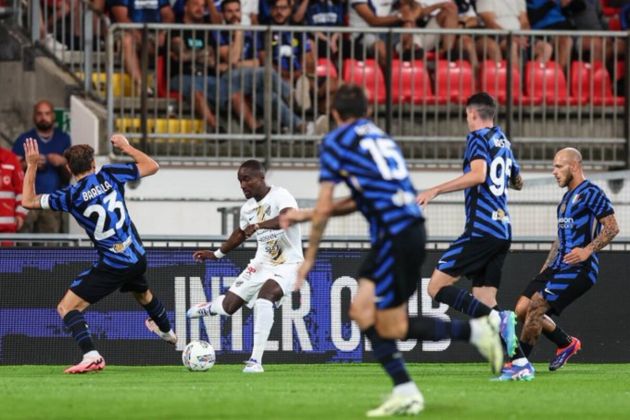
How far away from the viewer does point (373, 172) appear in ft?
32.1

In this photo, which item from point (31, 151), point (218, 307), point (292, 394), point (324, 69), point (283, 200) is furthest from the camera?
point (324, 69)

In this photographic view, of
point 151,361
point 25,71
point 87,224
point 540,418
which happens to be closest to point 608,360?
point 151,361

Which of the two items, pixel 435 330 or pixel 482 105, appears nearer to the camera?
A: pixel 435 330

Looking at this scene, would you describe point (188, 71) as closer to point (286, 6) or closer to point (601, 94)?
point (286, 6)

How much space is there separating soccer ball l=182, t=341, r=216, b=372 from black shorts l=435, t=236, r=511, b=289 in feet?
8.24

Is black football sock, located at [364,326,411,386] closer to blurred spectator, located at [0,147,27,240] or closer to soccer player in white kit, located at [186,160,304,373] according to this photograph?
soccer player in white kit, located at [186,160,304,373]

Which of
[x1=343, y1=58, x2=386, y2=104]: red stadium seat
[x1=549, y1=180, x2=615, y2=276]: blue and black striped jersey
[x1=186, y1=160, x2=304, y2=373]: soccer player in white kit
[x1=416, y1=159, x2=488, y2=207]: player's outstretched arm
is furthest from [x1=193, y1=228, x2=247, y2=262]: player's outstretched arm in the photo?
[x1=343, y1=58, x2=386, y2=104]: red stadium seat

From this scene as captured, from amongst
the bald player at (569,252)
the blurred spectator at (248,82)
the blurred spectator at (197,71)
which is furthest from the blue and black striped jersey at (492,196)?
the blurred spectator at (197,71)

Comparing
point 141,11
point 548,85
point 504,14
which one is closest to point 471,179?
point 548,85

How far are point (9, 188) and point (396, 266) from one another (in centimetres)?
961

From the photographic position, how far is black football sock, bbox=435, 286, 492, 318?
A: 12531mm

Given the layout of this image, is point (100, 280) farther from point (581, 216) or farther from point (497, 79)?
point (497, 79)

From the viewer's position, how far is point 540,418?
9570 millimetres

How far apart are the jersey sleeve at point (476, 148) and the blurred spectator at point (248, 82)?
23.0 feet
